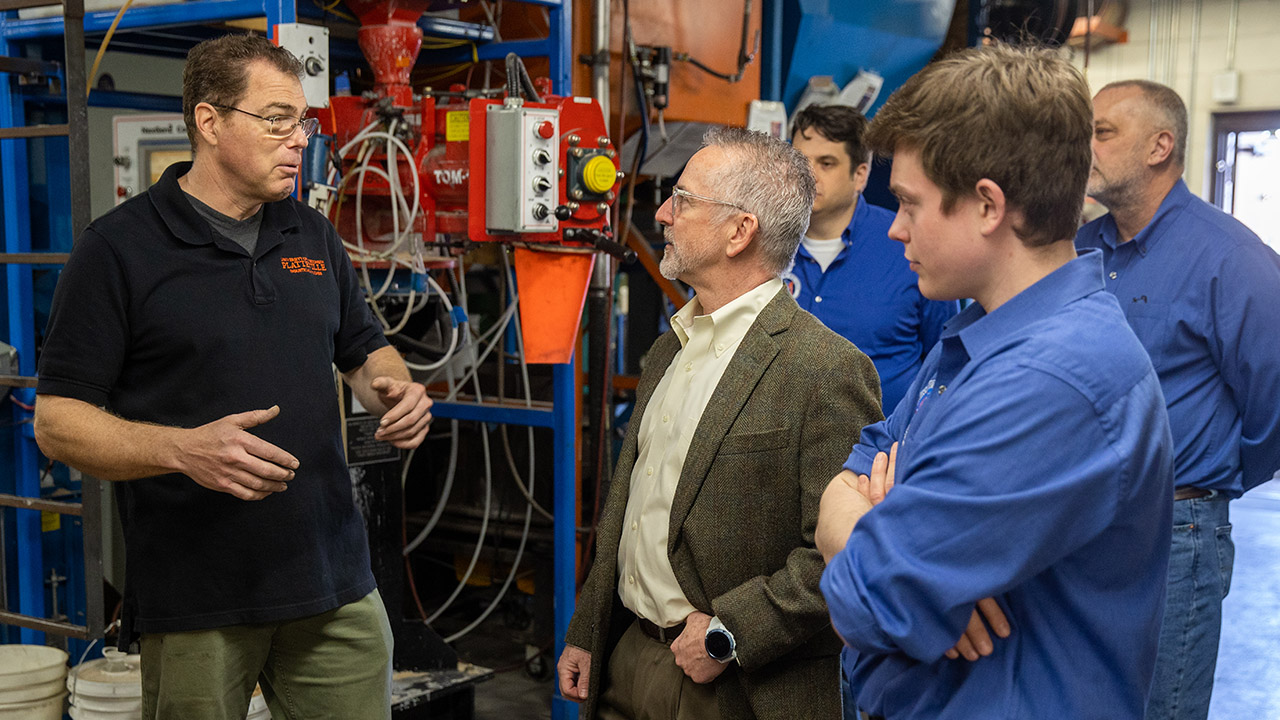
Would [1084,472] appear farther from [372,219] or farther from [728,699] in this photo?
[372,219]

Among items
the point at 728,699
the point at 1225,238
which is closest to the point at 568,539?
the point at 728,699

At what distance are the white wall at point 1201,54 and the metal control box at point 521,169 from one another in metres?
7.27

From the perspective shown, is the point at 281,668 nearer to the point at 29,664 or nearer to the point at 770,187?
the point at 29,664

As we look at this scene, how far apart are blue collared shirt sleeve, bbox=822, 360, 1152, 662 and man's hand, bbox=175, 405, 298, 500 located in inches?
39.7

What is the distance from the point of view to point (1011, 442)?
3.63ft

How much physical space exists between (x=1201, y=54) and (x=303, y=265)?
29.1 ft

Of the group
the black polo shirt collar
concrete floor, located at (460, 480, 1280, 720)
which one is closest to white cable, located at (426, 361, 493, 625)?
concrete floor, located at (460, 480, 1280, 720)

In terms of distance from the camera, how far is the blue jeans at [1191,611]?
92.8 inches

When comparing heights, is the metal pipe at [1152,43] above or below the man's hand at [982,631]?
above

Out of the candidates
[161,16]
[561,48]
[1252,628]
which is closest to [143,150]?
[161,16]

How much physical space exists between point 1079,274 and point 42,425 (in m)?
1.67

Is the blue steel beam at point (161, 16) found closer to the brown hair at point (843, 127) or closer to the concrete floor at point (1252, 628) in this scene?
the brown hair at point (843, 127)

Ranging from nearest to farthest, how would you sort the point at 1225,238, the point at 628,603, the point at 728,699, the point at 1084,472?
1. the point at 1084,472
2. the point at 728,699
3. the point at 628,603
4. the point at 1225,238

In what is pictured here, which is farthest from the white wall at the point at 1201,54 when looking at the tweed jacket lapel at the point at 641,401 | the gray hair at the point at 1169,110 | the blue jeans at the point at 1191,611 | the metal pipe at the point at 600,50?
the tweed jacket lapel at the point at 641,401
